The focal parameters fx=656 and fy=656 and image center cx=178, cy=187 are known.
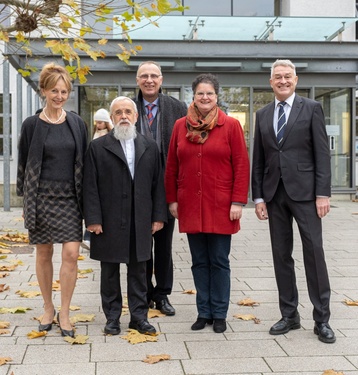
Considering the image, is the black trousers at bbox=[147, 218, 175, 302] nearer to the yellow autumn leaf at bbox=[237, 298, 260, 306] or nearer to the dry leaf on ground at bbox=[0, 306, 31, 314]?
the yellow autumn leaf at bbox=[237, 298, 260, 306]

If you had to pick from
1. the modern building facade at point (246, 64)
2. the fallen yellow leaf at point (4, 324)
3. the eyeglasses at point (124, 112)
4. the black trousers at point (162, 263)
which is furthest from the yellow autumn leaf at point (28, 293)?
the modern building facade at point (246, 64)

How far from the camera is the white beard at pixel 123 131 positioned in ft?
16.9

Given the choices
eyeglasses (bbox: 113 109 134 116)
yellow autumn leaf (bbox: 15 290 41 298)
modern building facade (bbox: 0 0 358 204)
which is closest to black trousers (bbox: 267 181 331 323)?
eyeglasses (bbox: 113 109 134 116)

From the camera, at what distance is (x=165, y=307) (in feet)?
19.1

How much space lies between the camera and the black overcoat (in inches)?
201

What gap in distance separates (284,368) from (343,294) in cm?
248

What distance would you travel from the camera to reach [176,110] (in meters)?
5.93

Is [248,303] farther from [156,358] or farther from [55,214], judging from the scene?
[55,214]

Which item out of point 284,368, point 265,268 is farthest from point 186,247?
point 284,368

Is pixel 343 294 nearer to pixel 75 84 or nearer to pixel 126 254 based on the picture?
pixel 126 254

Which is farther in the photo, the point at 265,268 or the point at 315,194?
the point at 265,268

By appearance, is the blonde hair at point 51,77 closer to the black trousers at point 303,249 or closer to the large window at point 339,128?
the black trousers at point 303,249

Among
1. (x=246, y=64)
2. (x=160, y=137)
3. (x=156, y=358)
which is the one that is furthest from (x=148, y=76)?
(x=246, y=64)

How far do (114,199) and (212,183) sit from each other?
79 centimetres
